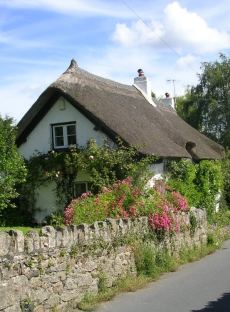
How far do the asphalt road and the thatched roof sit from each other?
25.4 ft

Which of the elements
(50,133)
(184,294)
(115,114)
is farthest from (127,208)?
(50,133)

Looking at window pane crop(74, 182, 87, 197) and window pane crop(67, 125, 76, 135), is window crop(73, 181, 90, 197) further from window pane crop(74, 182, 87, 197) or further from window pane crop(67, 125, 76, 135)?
window pane crop(67, 125, 76, 135)

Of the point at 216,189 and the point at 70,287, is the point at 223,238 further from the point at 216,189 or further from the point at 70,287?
the point at 70,287

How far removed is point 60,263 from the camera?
8.25 m

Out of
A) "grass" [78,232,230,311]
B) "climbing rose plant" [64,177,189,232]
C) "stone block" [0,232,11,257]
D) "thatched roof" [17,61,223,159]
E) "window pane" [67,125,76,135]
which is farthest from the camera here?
"window pane" [67,125,76,135]

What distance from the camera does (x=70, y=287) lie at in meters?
8.45

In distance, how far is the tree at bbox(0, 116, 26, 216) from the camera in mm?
20348

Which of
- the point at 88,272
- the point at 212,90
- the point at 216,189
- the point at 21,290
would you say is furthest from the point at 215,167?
the point at 212,90

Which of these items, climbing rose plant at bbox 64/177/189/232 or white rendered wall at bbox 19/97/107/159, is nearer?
climbing rose plant at bbox 64/177/189/232

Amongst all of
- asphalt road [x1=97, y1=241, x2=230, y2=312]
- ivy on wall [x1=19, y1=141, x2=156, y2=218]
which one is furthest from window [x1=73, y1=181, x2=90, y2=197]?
asphalt road [x1=97, y1=241, x2=230, y2=312]

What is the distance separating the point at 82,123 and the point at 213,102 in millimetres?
21763

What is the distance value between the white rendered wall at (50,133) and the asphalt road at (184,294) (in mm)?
8773

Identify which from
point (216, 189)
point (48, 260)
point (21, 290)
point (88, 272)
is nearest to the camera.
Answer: point (21, 290)

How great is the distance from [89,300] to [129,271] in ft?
6.08
